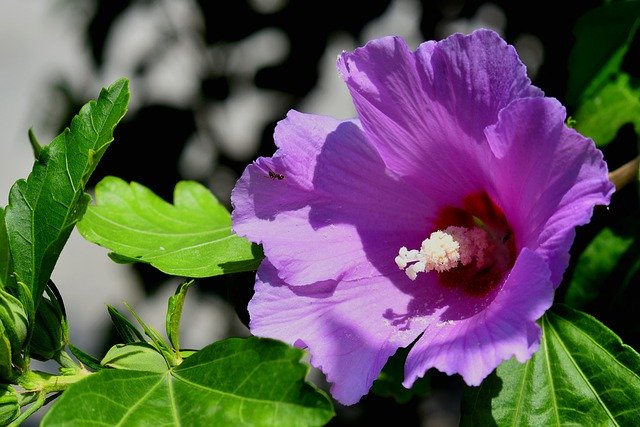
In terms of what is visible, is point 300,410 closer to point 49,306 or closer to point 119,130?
point 49,306

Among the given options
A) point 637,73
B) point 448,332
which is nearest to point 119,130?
point 637,73

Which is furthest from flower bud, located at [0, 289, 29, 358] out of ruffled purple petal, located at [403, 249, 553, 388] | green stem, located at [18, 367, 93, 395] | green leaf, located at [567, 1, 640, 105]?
green leaf, located at [567, 1, 640, 105]

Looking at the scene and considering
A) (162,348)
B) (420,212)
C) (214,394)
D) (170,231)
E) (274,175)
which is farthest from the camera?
(170,231)

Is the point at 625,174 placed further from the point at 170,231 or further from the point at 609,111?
the point at 170,231

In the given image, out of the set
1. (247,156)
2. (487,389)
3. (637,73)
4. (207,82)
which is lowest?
(247,156)

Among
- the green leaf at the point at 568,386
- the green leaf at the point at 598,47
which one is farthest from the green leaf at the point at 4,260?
the green leaf at the point at 598,47

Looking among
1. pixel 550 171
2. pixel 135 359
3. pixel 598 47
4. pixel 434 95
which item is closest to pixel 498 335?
pixel 550 171
